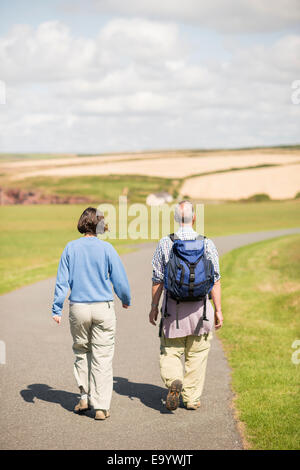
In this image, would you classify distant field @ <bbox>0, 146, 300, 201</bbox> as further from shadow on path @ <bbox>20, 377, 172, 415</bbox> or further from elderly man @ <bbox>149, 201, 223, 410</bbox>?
elderly man @ <bbox>149, 201, 223, 410</bbox>

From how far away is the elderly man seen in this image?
650 centimetres

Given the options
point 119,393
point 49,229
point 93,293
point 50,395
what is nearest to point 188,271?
point 93,293

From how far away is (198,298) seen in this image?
6410 millimetres

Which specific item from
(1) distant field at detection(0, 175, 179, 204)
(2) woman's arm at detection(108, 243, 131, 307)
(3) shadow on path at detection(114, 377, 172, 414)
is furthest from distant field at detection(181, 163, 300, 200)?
(2) woman's arm at detection(108, 243, 131, 307)

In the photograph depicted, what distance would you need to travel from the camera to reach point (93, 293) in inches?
252

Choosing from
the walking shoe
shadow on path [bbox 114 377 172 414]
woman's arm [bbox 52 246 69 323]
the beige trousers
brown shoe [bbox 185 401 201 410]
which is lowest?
shadow on path [bbox 114 377 172 414]

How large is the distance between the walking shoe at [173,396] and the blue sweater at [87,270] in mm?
1151

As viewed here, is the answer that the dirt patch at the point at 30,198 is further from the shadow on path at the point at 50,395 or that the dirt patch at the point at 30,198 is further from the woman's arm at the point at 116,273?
the woman's arm at the point at 116,273

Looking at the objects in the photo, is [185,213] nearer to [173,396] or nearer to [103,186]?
[173,396]

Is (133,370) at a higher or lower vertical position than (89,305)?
lower

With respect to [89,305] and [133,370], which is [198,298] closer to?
[89,305]
